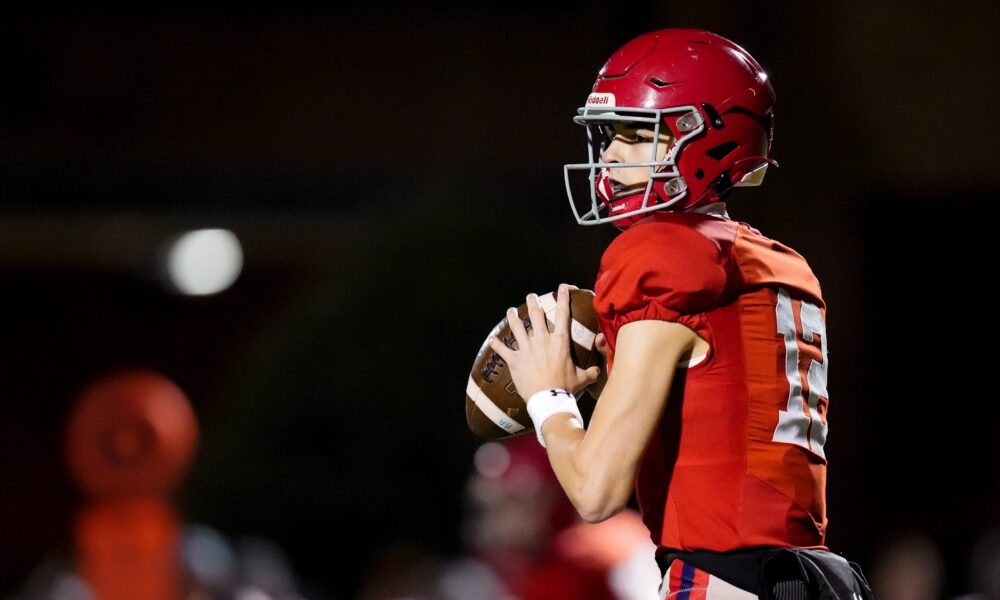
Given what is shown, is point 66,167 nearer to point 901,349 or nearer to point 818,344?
point 901,349

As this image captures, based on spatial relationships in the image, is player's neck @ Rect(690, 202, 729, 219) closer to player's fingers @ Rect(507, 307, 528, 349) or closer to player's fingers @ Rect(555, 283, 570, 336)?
player's fingers @ Rect(555, 283, 570, 336)

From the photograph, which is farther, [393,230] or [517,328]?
[393,230]

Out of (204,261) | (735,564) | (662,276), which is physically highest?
(662,276)

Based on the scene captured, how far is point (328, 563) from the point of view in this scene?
253 inches

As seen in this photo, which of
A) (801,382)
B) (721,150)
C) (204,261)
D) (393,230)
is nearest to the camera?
(801,382)

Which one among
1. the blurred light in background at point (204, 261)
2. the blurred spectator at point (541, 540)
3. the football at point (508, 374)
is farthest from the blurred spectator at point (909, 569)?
the blurred light in background at point (204, 261)

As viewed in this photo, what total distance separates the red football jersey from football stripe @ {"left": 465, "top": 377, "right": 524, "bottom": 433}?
34cm

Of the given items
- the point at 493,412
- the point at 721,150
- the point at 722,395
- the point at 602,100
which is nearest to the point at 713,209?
the point at 721,150

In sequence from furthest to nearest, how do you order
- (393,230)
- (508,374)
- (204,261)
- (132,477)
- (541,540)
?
(204,261)
(132,477)
(393,230)
(541,540)
(508,374)

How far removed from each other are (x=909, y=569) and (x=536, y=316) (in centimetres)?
517

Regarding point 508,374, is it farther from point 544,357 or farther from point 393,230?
point 393,230

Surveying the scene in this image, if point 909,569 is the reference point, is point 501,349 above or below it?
above

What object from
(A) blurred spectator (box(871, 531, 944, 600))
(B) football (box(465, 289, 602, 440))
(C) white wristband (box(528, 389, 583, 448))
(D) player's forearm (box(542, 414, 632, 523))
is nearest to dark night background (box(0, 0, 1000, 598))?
(A) blurred spectator (box(871, 531, 944, 600))

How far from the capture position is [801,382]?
245 cm
